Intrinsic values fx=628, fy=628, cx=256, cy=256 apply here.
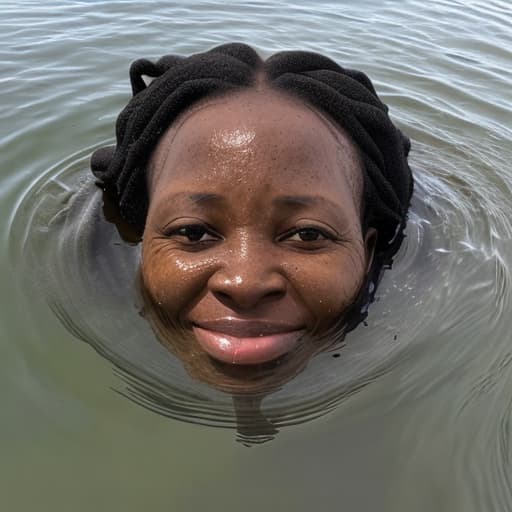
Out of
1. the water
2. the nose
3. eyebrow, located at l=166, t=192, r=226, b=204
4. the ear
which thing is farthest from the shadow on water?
eyebrow, located at l=166, t=192, r=226, b=204

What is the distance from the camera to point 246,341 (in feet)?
8.71

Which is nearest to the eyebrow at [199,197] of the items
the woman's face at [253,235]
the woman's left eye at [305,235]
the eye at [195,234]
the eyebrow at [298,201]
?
the woman's face at [253,235]

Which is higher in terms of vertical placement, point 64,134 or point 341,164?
point 341,164

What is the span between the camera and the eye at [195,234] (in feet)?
9.18

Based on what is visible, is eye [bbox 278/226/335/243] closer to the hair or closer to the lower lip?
the lower lip

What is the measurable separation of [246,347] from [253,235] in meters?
0.48

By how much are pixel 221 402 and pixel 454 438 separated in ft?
3.18

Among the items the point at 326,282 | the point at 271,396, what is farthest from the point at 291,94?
the point at 271,396

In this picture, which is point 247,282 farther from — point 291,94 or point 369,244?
point 369,244

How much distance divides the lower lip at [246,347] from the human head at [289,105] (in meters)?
0.57

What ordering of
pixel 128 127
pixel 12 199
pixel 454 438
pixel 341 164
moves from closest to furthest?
pixel 454 438 → pixel 341 164 → pixel 128 127 → pixel 12 199

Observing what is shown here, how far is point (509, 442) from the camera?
2508 mm

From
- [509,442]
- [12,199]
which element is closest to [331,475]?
[509,442]

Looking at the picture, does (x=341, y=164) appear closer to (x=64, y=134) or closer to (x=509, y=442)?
(x=509, y=442)
